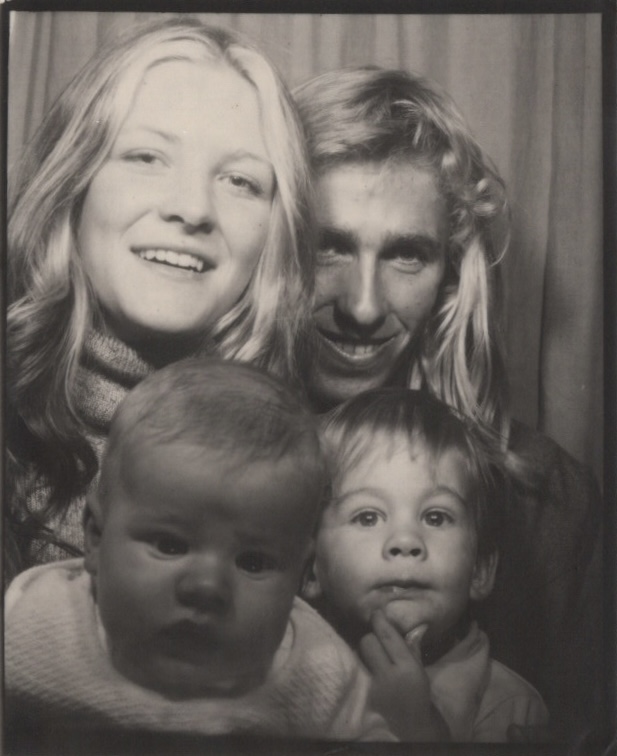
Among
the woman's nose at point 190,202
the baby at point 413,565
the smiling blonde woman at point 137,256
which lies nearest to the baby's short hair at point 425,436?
the baby at point 413,565

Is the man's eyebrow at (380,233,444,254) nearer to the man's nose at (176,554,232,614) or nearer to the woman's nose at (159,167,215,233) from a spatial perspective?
the woman's nose at (159,167,215,233)

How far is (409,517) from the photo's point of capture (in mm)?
1259

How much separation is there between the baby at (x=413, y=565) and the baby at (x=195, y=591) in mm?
35

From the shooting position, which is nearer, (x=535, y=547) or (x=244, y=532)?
(x=244, y=532)

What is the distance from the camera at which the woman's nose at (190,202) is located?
4.20ft

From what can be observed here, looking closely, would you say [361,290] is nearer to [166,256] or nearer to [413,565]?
[166,256]

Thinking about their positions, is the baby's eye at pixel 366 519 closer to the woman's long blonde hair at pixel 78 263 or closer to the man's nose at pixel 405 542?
the man's nose at pixel 405 542

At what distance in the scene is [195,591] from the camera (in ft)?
3.93

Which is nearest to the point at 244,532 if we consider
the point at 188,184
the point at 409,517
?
the point at 409,517

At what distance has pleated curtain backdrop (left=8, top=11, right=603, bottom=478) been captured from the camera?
133 cm

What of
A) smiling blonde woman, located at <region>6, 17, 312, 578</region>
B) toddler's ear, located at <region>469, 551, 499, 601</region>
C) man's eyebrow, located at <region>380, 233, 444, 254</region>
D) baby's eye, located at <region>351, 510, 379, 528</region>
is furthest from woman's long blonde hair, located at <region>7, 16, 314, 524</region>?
toddler's ear, located at <region>469, 551, 499, 601</region>

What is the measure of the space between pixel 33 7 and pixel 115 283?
0.41m

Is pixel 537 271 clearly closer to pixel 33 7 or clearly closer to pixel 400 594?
pixel 400 594

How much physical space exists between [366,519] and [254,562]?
16 cm
